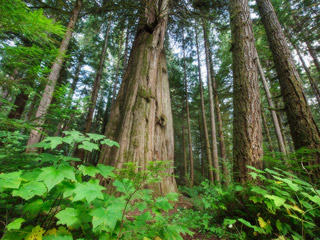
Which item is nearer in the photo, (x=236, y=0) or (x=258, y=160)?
(x=258, y=160)

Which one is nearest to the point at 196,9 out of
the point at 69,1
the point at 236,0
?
the point at 236,0

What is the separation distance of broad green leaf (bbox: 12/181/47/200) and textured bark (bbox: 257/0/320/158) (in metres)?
4.03

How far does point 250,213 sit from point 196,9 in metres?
8.81

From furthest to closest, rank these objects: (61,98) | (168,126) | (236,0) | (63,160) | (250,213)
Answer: (168,126) → (236,0) → (61,98) → (250,213) → (63,160)

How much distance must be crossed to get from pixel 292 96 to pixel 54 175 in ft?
14.3

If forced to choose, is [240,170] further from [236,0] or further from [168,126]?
[236,0]

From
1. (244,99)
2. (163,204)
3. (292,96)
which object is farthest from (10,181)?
(292,96)

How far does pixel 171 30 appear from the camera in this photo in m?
8.37

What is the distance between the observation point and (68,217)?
98 centimetres

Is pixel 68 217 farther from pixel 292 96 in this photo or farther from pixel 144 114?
pixel 292 96

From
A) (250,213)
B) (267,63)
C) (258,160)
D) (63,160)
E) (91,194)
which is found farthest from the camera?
(267,63)

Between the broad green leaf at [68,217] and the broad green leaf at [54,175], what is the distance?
0.24 m

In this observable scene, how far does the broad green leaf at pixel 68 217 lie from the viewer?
0.93 metres

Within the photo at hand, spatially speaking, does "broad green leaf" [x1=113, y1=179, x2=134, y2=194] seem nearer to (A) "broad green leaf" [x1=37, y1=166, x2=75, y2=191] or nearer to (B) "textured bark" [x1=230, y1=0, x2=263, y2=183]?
(A) "broad green leaf" [x1=37, y1=166, x2=75, y2=191]
